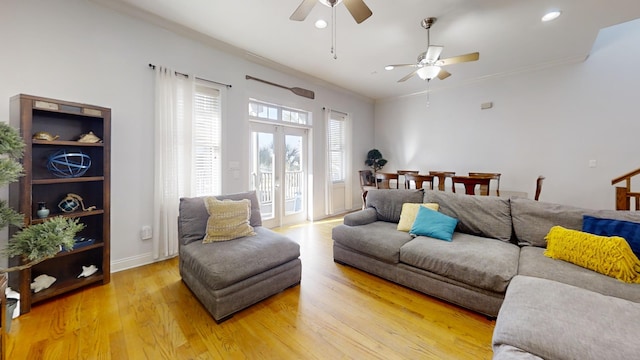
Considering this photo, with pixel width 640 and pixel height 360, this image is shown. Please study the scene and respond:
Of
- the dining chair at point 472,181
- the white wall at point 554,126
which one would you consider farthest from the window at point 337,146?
the dining chair at point 472,181

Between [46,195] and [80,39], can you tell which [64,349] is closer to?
[46,195]

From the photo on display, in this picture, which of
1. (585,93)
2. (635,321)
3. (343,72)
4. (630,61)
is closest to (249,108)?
(343,72)

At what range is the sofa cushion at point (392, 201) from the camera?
315 centimetres

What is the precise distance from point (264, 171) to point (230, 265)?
2628 millimetres

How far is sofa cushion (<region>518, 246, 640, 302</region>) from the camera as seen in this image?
157cm

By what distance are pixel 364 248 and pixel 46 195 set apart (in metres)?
3.27

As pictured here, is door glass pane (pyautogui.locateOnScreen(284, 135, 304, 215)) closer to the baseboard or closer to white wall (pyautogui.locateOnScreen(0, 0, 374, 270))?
white wall (pyautogui.locateOnScreen(0, 0, 374, 270))

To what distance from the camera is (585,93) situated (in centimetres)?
410

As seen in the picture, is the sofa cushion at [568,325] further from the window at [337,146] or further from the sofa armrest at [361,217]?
the window at [337,146]

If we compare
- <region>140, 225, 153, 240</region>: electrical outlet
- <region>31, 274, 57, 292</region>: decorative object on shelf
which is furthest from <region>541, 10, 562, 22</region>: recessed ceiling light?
<region>31, 274, 57, 292</region>: decorative object on shelf

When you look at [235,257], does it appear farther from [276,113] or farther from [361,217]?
[276,113]

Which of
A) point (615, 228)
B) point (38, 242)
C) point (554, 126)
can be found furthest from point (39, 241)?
point (554, 126)

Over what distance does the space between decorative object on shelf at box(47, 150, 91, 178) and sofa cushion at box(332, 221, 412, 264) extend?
108 inches

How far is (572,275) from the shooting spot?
1.74 metres
